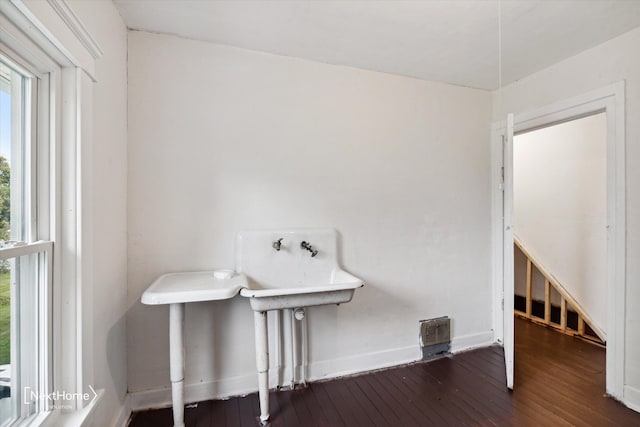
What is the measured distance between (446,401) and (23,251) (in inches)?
89.0

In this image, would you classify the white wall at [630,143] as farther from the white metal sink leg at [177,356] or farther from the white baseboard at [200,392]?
the white metal sink leg at [177,356]

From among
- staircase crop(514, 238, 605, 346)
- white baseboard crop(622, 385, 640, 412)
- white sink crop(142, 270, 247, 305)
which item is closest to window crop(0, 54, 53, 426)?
white sink crop(142, 270, 247, 305)

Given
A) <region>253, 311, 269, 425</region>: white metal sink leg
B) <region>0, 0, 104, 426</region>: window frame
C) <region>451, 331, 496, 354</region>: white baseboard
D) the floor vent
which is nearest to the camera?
<region>0, 0, 104, 426</region>: window frame

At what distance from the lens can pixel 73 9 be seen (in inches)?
43.3

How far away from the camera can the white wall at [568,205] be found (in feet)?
8.97

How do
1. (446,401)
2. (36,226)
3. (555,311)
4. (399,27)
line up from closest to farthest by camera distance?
(36,226)
(399,27)
(446,401)
(555,311)

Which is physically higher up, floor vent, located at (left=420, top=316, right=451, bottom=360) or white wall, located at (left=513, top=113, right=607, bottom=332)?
white wall, located at (left=513, top=113, right=607, bottom=332)

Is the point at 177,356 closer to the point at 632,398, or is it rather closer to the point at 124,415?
the point at 124,415

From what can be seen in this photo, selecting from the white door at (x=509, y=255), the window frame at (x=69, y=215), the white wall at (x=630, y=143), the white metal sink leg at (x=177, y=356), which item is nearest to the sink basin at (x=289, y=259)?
the white metal sink leg at (x=177, y=356)

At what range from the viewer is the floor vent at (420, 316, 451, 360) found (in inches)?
93.4

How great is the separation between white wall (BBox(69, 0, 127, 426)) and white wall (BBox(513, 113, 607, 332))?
384cm

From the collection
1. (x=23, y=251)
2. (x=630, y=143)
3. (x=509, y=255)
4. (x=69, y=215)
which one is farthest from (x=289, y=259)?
(x=630, y=143)

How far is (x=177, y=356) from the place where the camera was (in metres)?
1.53

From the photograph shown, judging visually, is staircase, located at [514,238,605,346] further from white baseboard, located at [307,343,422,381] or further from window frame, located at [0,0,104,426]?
window frame, located at [0,0,104,426]
